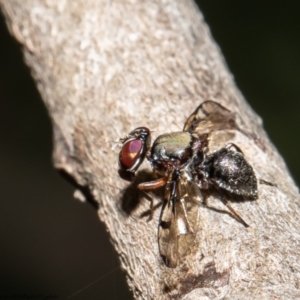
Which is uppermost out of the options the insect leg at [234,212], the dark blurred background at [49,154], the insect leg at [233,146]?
the insect leg at [233,146]

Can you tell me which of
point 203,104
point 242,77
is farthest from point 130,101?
point 242,77

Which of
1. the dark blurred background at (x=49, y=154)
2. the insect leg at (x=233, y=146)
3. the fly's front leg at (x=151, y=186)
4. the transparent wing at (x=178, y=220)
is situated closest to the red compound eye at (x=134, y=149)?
the fly's front leg at (x=151, y=186)

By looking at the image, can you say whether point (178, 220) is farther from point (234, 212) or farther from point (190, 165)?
point (190, 165)

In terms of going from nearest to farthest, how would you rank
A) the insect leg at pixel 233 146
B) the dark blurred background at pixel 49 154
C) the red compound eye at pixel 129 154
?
the red compound eye at pixel 129 154 < the insect leg at pixel 233 146 < the dark blurred background at pixel 49 154

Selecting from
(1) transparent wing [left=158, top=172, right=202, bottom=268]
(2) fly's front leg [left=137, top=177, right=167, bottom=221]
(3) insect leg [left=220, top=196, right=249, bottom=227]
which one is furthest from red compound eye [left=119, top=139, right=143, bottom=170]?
(3) insect leg [left=220, top=196, right=249, bottom=227]

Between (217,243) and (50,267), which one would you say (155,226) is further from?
(50,267)

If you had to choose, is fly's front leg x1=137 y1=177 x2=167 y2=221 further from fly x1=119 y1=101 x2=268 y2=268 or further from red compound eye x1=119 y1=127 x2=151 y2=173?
red compound eye x1=119 y1=127 x2=151 y2=173

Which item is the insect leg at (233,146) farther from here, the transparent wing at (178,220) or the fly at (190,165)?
the transparent wing at (178,220)
